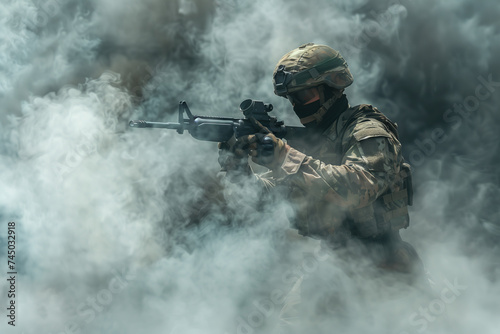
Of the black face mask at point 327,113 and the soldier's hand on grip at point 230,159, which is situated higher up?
the black face mask at point 327,113

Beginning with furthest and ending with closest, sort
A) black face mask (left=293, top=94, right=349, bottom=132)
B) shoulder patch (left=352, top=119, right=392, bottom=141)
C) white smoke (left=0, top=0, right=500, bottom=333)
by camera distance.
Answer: white smoke (left=0, top=0, right=500, bottom=333) → black face mask (left=293, top=94, right=349, bottom=132) → shoulder patch (left=352, top=119, right=392, bottom=141)

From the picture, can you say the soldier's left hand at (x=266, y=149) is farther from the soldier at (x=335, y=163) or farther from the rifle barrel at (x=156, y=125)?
the rifle barrel at (x=156, y=125)

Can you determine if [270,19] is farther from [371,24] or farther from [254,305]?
[254,305]

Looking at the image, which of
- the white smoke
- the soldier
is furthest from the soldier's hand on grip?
the white smoke

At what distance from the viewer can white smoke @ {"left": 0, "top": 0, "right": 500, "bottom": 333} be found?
6.80 m

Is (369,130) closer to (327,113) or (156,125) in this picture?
(327,113)

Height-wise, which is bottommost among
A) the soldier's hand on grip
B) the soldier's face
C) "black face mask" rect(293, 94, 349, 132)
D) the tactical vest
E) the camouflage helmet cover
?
the tactical vest

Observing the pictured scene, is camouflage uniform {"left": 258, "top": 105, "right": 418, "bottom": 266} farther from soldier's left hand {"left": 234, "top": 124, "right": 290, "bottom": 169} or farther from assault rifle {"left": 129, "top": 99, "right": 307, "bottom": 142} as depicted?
assault rifle {"left": 129, "top": 99, "right": 307, "bottom": 142}

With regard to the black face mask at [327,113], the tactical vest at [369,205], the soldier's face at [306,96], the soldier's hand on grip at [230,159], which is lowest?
the tactical vest at [369,205]

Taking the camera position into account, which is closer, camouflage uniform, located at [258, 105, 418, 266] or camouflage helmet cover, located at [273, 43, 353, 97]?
A: camouflage uniform, located at [258, 105, 418, 266]

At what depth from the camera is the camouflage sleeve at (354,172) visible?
3785mm

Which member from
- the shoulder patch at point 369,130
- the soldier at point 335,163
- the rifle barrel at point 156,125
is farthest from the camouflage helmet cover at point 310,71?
the rifle barrel at point 156,125

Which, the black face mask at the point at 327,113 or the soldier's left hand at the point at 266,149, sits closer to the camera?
the soldier's left hand at the point at 266,149

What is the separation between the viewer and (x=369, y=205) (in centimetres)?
426
